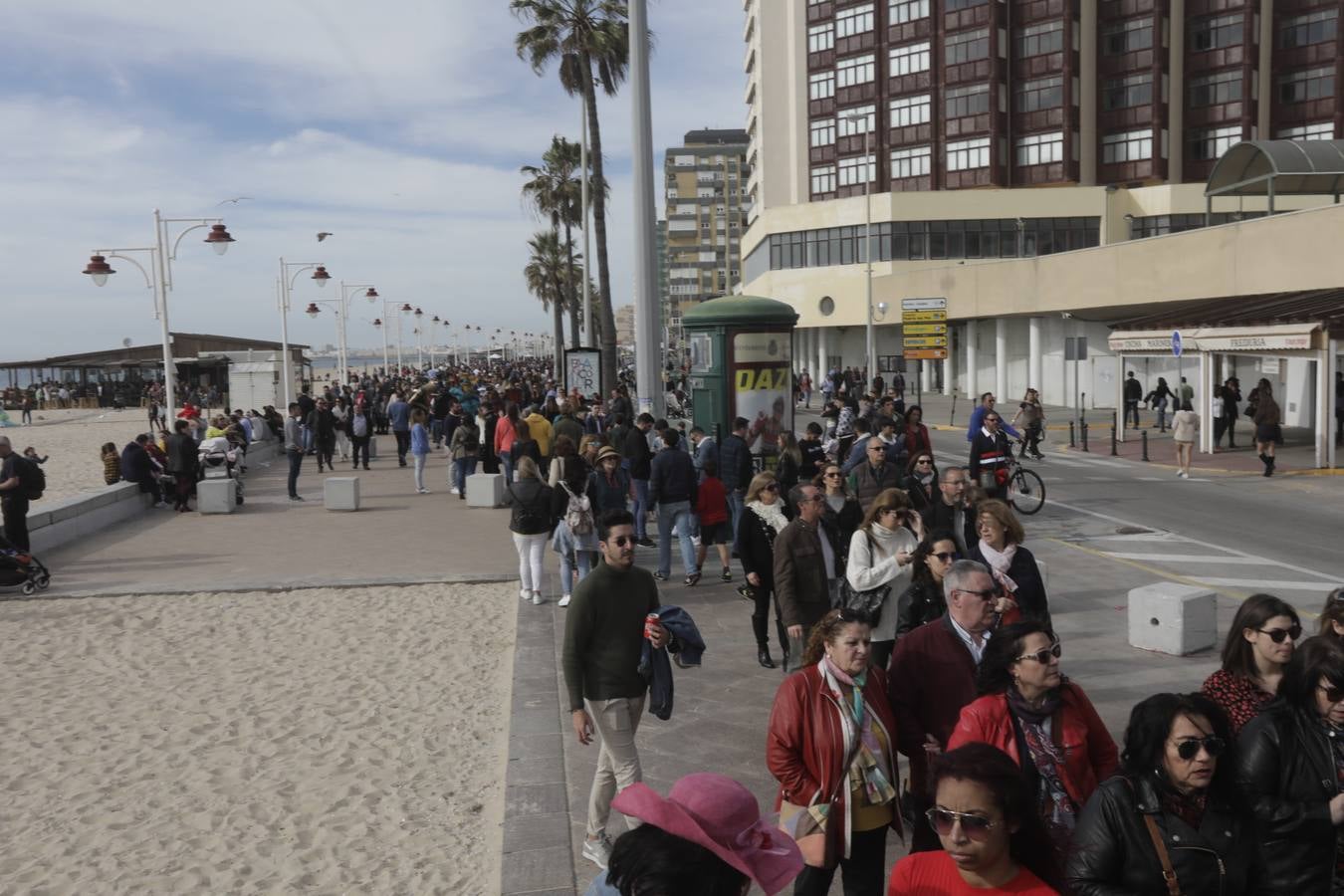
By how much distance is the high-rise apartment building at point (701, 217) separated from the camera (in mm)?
166375

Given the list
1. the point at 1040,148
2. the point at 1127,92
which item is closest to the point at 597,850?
the point at 1040,148

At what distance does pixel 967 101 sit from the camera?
63.0 m

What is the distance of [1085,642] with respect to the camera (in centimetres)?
1015

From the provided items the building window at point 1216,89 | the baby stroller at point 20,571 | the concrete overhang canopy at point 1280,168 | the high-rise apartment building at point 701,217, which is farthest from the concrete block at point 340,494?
the high-rise apartment building at point 701,217

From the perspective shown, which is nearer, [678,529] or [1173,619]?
[1173,619]

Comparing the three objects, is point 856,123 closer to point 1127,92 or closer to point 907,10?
point 907,10

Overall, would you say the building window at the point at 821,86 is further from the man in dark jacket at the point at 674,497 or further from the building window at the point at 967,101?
the man in dark jacket at the point at 674,497

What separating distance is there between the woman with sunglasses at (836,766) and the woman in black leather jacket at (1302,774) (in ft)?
4.15

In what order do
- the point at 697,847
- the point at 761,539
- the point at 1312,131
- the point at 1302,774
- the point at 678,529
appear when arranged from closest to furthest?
1. the point at 697,847
2. the point at 1302,774
3. the point at 761,539
4. the point at 678,529
5. the point at 1312,131

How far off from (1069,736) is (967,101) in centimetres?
6400

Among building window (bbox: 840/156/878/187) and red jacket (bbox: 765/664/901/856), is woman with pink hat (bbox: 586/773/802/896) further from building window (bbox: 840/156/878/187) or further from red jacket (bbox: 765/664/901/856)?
building window (bbox: 840/156/878/187)

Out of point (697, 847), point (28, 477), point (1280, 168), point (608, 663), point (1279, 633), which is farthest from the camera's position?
point (1280, 168)

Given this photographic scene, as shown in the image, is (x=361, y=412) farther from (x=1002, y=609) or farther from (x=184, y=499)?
(x=1002, y=609)

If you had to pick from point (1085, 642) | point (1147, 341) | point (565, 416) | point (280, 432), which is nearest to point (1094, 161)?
point (1147, 341)
